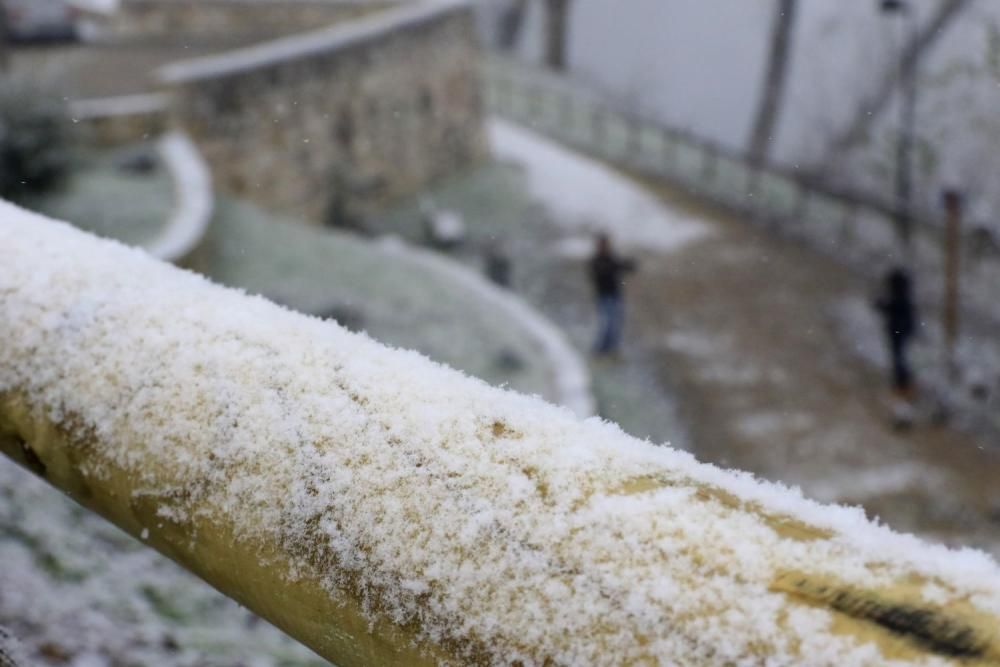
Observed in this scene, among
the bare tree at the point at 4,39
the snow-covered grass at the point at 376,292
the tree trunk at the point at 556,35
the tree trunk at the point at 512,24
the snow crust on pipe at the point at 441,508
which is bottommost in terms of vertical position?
the tree trunk at the point at 512,24

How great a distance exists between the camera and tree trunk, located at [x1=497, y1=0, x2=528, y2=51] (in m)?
28.5

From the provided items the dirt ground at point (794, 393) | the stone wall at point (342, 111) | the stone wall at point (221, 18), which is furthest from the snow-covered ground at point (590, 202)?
the stone wall at point (221, 18)

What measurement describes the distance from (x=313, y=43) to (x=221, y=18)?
2736 millimetres

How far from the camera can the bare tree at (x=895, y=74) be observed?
45.4ft

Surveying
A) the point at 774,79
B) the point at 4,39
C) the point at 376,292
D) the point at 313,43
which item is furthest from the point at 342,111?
the point at 774,79

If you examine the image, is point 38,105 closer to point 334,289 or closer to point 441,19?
point 334,289

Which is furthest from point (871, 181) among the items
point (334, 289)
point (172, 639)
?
→ point (172, 639)

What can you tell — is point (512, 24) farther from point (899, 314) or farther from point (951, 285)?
point (899, 314)

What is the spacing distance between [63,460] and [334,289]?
8.76m

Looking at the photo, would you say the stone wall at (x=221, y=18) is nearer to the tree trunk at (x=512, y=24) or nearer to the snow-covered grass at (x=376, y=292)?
the snow-covered grass at (x=376, y=292)

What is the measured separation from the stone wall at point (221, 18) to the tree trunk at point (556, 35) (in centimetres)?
979

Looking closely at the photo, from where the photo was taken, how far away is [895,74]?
609 inches

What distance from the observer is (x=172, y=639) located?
214cm

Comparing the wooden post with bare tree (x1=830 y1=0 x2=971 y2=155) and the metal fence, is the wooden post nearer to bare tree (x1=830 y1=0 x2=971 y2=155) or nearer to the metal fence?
the metal fence
